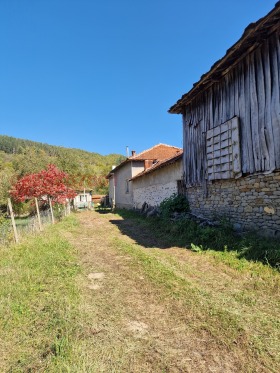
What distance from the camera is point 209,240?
→ 719 centimetres

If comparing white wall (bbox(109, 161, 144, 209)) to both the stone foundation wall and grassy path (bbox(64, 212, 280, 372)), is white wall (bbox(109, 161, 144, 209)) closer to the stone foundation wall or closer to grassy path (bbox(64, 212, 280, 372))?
the stone foundation wall

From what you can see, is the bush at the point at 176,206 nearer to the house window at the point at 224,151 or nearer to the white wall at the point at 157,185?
the white wall at the point at 157,185

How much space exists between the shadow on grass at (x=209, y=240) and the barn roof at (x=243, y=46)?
4654 mm

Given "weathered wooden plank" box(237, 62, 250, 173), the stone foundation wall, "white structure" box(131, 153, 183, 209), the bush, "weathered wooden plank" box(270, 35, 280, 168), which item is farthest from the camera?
"white structure" box(131, 153, 183, 209)

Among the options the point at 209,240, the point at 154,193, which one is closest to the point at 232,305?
the point at 209,240

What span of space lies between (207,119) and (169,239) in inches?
174

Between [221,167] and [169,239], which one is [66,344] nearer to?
[169,239]

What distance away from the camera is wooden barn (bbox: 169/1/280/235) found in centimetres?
619

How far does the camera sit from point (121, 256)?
664 cm

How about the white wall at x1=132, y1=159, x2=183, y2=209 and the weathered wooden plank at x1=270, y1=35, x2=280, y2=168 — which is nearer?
the weathered wooden plank at x1=270, y1=35, x2=280, y2=168

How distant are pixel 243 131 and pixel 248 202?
2.02 meters

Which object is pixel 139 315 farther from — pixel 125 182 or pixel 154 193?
pixel 125 182

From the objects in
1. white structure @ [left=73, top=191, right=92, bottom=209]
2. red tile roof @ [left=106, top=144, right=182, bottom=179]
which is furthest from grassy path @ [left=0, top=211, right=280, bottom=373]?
white structure @ [left=73, top=191, right=92, bottom=209]

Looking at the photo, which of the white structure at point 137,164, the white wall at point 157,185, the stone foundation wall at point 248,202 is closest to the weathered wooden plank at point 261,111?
the stone foundation wall at point 248,202
